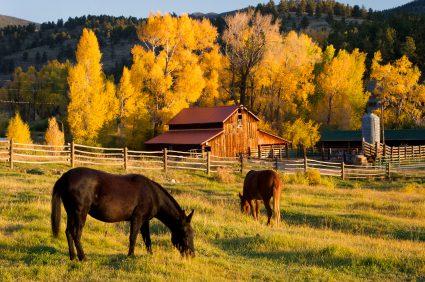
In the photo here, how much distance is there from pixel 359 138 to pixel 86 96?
2943 centimetres

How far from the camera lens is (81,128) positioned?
1394 inches

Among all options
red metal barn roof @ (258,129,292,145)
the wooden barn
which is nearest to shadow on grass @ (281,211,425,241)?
the wooden barn

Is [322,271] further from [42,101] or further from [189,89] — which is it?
[42,101]

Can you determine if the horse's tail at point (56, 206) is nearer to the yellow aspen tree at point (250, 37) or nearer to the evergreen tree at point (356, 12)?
the yellow aspen tree at point (250, 37)

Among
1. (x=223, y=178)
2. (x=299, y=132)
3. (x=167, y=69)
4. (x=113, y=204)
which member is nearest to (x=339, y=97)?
(x=299, y=132)

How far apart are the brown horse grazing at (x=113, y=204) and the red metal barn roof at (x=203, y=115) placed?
98.3 ft

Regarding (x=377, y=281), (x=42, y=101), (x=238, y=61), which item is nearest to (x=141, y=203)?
(x=377, y=281)

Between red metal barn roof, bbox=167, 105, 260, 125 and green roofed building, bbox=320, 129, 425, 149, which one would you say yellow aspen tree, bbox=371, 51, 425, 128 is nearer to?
green roofed building, bbox=320, 129, 425, 149

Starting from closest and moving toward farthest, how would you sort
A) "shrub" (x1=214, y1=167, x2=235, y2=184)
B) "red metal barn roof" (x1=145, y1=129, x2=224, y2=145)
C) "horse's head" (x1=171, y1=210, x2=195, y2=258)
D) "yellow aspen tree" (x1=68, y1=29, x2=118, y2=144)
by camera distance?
1. "horse's head" (x1=171, y1=210, x2=195, y2=258)
2. "shrub" (x1=214, y1=167, x2=235, y2=184)
3. "red metal barn roof" (x1=145, y1=129, x2=224, y2=145)
4. "yellow aspen tree" (x1=68, y1=29, x2=118, y2=144)

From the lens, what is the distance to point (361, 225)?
10.5 m

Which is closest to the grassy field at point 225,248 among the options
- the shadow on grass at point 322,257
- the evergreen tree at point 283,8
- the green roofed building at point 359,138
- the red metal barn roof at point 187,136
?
the shadow on grass at point 322,257

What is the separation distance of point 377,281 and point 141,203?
3.87 metres

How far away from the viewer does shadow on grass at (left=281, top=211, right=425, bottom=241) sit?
967 centimetres

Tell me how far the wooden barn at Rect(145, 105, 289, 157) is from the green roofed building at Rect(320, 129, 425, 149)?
9104 millimetres
